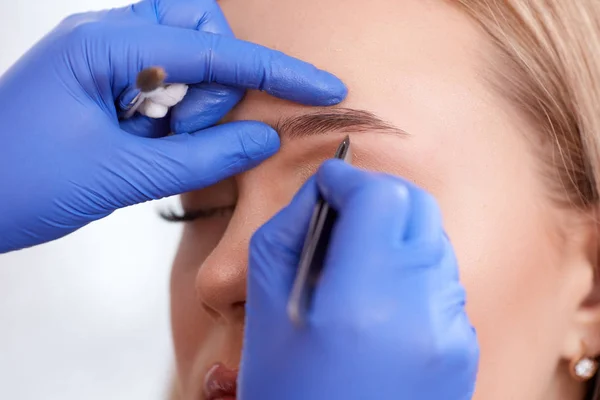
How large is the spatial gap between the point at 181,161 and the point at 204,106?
0.30 ft

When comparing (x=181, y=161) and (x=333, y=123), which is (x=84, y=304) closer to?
(x=181, y=161)

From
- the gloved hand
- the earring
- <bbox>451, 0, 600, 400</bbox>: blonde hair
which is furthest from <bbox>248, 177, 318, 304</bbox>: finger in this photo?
the earring

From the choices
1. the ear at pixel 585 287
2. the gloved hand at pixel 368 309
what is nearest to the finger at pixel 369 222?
the gloved hand at pixel 368 309

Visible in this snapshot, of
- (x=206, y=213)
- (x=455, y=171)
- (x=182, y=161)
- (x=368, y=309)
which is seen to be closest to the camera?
(x=368, y=309)

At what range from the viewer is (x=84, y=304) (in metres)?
1.66

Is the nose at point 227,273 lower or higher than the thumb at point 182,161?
lower

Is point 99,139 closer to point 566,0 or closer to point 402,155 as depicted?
point 402,155

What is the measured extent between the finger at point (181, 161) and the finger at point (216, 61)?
75 mm

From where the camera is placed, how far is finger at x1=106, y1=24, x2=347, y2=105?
2.75ft

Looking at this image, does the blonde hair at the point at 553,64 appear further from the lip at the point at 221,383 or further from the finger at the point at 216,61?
the lip at the point at 221,383

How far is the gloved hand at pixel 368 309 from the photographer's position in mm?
634

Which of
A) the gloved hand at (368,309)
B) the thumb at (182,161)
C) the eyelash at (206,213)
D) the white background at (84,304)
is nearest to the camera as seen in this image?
the gloved hand at (368,309)

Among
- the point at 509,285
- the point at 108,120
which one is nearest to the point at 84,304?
the point at 108,120

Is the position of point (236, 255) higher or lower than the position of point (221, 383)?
higher
